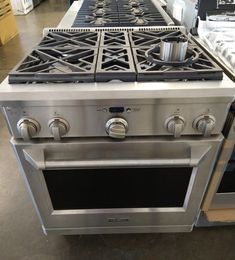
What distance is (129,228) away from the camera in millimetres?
1004

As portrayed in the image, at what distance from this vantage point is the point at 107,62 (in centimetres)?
72

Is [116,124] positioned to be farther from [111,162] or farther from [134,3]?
[134,3]

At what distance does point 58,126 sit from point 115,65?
10.0 inches

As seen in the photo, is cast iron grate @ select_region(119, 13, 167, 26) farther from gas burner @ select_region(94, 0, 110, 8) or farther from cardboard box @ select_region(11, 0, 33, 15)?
cardboard box @ select_region(11, 0, 33, 15)

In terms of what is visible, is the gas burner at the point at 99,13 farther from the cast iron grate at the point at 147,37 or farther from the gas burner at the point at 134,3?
the cast iron grate at the point at 147,37

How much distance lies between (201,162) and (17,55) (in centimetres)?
316

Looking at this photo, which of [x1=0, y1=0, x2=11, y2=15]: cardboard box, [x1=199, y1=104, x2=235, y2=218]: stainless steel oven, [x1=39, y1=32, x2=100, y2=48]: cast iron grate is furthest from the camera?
[x1=0, y1=0, x2=11, y2=15]: cardboard box

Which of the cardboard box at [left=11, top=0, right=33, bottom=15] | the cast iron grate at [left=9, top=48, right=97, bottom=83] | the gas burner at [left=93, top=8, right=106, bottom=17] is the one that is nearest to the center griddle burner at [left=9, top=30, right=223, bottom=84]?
the cast iron grate at [left=9, top=48, right=97, bottom=83]

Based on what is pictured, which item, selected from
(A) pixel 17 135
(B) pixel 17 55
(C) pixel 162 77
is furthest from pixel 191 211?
(B) pixel 17 55

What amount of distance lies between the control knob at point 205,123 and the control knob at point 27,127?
46cm

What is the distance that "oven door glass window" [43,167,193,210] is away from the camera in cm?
80

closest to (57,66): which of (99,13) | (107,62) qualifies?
(107,62)

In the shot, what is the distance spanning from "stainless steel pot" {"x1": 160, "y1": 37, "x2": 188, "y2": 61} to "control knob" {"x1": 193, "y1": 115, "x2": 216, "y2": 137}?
20 cm

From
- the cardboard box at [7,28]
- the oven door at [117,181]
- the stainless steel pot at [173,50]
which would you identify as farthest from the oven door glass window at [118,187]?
the cardboard box at [7,28]
